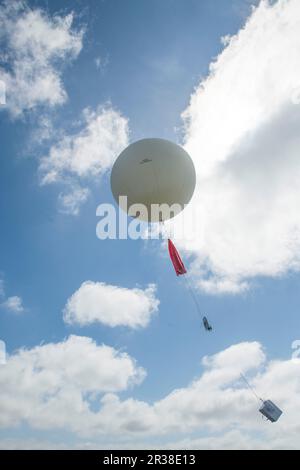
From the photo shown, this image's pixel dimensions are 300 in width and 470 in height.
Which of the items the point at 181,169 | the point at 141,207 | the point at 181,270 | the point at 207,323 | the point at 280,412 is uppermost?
the point at 181,169

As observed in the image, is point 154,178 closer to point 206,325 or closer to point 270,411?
point 206,325

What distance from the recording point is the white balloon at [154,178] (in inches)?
419

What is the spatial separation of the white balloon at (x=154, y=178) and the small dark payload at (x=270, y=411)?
728cm

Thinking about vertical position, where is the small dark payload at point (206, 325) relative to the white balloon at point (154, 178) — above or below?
below

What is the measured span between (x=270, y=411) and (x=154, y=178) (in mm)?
8768

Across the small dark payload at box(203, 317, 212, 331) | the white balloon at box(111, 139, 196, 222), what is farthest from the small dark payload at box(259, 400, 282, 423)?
the white balloon at box(111, 139, 196, 222)

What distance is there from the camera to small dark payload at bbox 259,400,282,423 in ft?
38.5

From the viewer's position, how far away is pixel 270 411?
11.9 m

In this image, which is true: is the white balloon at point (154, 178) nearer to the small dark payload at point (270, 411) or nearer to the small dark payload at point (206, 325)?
the small dark payload at point (206, 325)

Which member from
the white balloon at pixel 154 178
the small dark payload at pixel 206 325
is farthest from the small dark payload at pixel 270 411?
the white balloon at pixel 154 178
